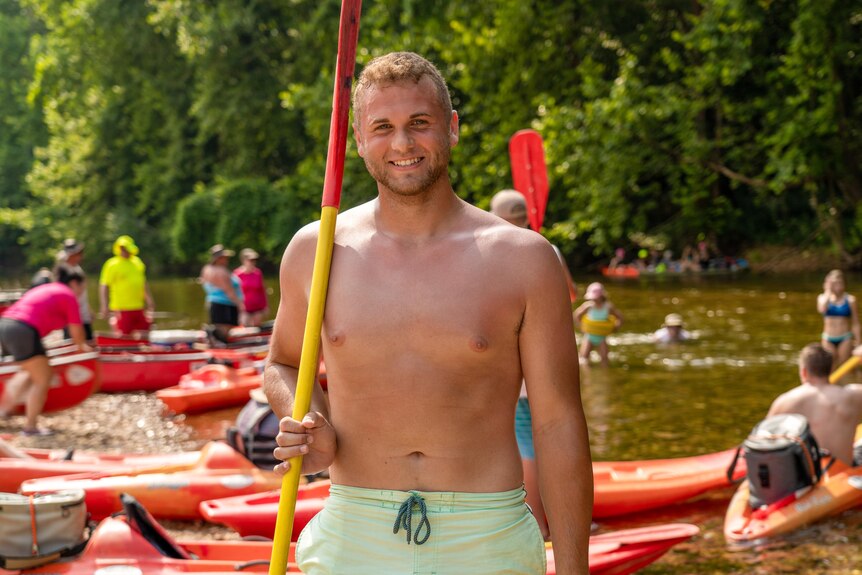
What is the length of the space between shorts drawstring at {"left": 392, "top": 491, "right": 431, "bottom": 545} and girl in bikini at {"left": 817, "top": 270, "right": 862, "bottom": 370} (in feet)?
29.8

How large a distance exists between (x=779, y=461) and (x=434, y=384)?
4.48 metres

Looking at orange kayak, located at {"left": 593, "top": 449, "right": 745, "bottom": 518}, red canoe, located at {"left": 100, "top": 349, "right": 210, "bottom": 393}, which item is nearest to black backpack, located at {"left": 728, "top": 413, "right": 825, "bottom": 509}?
orange kayak, located at {"left": 593, "top": 449, "right": 745, "bottom": 518}

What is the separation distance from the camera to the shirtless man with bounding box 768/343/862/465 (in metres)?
6.07

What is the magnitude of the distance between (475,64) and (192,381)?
1572 centimetres

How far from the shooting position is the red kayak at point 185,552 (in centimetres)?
417

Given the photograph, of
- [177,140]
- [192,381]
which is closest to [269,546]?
[192,381]

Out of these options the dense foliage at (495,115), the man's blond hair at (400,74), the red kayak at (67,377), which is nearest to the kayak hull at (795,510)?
the man's blond hair at (400,74)

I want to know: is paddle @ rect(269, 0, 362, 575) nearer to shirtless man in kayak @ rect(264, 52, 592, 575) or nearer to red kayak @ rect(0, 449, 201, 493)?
shirtless man in kayak @ rect(264, 52, 592, 575)

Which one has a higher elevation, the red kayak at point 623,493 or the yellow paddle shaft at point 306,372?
the yellow paddle shaft at point 306,372

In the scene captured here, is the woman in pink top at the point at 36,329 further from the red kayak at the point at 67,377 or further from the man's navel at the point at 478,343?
the man's navel at the point at 478,343

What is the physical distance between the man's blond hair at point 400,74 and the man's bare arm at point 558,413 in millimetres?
370

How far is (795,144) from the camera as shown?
74.7 ft

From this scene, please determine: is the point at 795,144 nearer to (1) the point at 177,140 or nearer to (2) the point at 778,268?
(2) the point at 778,268

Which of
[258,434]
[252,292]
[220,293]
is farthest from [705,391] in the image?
[252,292]
